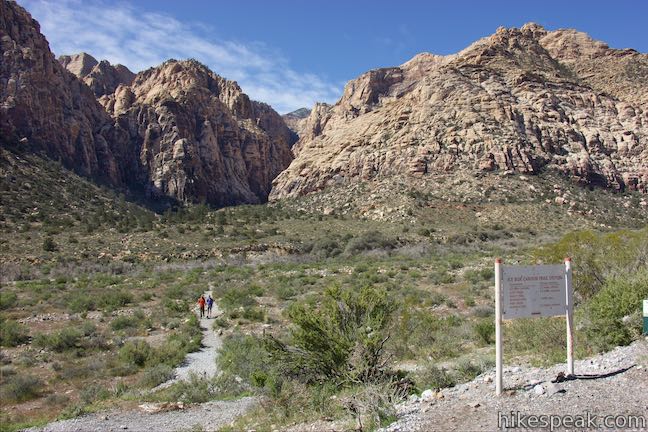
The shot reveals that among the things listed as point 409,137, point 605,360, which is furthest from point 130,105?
point 605,360

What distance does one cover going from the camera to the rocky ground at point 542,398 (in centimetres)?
551

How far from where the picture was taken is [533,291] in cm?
641

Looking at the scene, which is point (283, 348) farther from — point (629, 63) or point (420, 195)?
point (629, 63)

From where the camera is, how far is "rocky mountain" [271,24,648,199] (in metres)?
54.1

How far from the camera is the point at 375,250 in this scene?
36531 millimetres

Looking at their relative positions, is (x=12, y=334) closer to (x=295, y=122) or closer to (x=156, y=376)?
(x=156, y=376)

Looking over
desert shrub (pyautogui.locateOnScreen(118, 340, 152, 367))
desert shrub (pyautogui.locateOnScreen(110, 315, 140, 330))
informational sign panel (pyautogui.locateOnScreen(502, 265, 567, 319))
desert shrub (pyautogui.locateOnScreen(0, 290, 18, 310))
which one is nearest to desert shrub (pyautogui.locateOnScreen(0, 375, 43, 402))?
desert shrub (pyautogui.locateOnScreen(118, 340, 152, 367))

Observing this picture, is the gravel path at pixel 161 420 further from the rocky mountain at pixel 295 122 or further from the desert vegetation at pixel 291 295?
the rocky mountain at pixel 295 122

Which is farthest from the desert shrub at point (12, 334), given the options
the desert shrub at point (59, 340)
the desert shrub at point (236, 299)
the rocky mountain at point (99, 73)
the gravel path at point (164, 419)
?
the rocky mountain at point (99, 73)

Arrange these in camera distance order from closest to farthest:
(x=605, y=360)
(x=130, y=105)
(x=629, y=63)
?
(x=605, y=360) < (x=629, y=63) < (x=130, y=105)

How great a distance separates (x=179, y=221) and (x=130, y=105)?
5533 centimetres

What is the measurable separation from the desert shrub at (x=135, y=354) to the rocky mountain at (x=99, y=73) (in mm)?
100118

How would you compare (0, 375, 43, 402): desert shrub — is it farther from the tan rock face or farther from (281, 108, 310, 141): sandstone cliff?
(281, 108, 310, 141): sandstone cliff

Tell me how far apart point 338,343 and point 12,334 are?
11889mm
